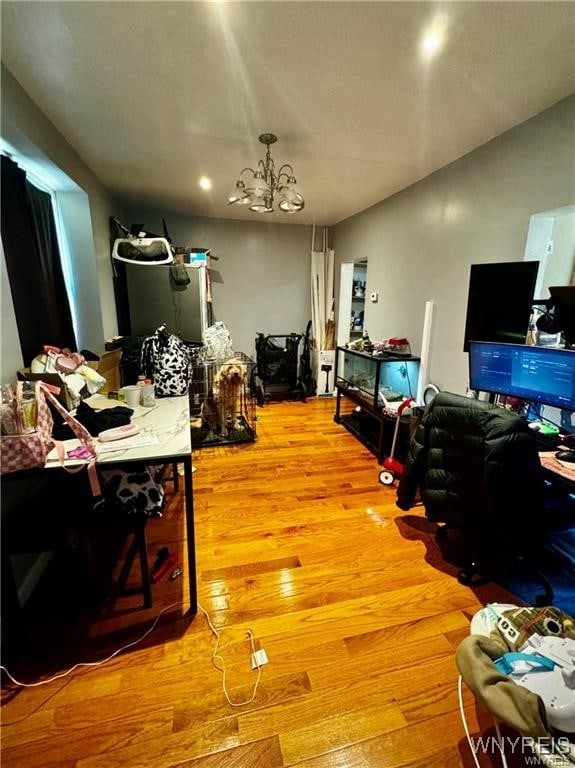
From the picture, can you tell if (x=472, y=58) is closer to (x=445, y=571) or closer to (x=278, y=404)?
(x=445, y=571)

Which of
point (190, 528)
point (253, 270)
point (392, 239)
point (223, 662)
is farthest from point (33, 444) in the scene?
point (253, 270)

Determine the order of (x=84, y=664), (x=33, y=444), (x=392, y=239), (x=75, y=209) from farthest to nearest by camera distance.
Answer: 1. (x=392, y=239)
2. (x=75, y=209)
3. (x=84, y=664)
4. (x=33, y=444)

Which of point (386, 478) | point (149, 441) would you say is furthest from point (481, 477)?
point (149, 441)

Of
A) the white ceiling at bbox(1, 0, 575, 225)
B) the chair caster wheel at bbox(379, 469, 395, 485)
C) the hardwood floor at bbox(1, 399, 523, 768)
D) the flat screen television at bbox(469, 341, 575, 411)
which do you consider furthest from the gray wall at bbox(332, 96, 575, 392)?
the hardwood floor at bbox(1, 399, 523, 768)

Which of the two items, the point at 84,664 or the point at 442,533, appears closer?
the point at 84,664

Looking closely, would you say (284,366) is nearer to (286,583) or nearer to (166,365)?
(166,365)

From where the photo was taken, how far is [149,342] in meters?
2.57

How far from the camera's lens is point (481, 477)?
1438mm

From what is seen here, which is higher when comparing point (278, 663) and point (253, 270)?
point (253, 270)

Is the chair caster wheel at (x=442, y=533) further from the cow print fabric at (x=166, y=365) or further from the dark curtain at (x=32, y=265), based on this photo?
the dark curtain at (x=32, y=265)

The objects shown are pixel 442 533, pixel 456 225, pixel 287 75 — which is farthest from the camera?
pixel 456 225

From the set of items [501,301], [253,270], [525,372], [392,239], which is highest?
[392,239]

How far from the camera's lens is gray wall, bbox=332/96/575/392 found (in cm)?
192

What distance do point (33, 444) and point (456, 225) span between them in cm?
312
